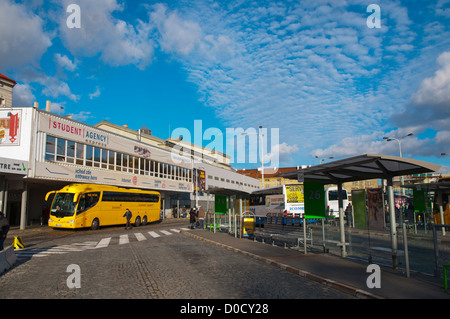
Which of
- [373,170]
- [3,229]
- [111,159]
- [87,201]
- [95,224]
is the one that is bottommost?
[95,224]

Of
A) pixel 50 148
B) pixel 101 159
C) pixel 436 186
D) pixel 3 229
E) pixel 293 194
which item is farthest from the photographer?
pixel 101 159

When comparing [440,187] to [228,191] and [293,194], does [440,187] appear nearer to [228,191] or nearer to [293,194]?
[228,191]

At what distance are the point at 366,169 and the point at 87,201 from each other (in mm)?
21109

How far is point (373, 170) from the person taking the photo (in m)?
10.0

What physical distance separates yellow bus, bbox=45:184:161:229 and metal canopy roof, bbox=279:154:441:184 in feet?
58.5

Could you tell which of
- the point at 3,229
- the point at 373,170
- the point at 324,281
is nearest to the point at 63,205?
the point at 3,229

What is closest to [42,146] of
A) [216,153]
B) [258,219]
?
[258,219]

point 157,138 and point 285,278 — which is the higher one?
point 157,138

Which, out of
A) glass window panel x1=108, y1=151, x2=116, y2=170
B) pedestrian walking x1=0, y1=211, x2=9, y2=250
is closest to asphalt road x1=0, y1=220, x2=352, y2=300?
pedestrian walking x1=0, y1=211, x2=9, y2=250

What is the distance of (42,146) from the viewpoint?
25.8 metres

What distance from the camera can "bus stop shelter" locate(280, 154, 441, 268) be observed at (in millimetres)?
8297

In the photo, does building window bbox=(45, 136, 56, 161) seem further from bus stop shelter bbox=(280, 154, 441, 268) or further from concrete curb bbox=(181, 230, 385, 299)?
bus stop shelter bbox=(280, 154, 441, 268)
